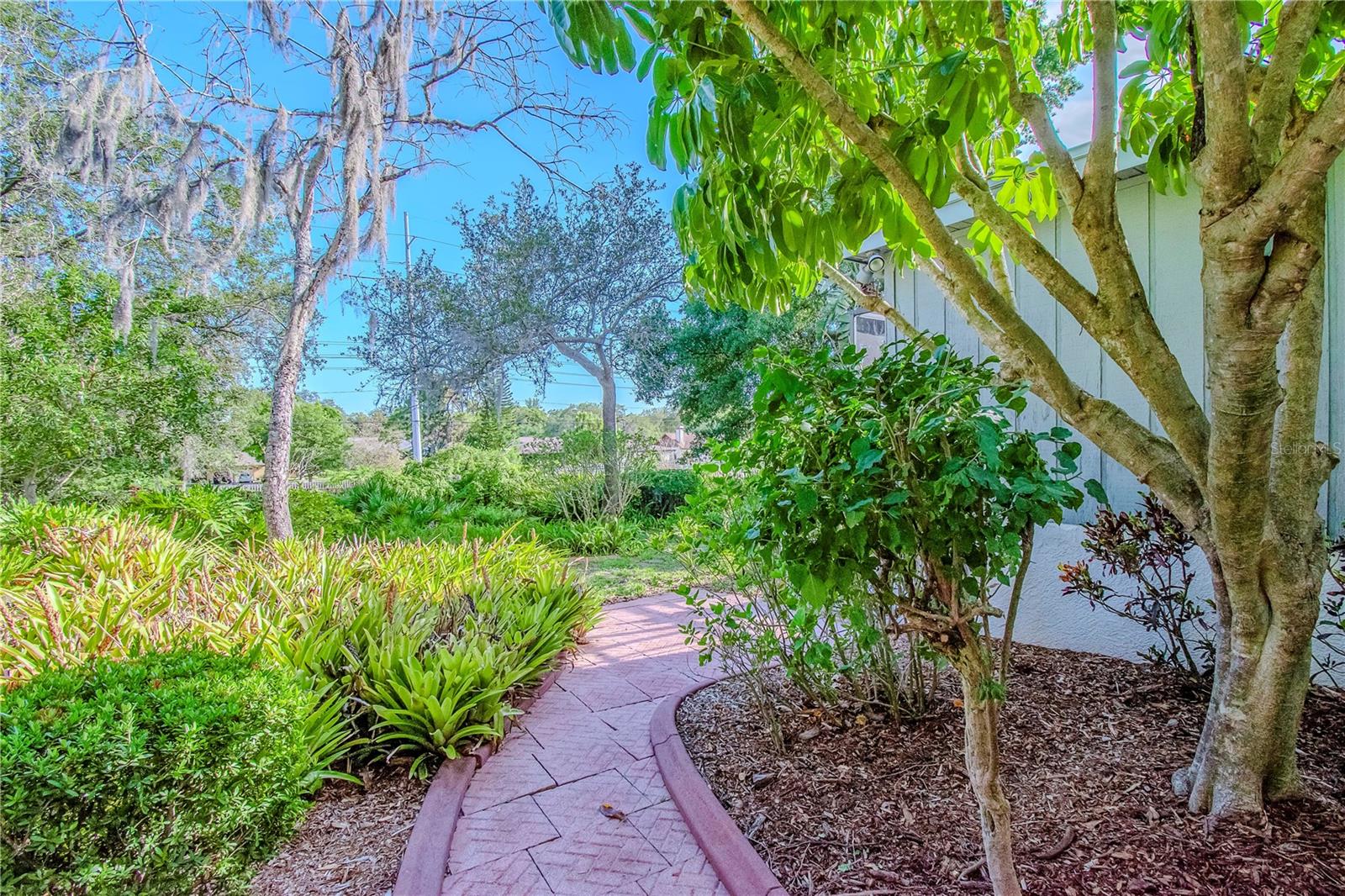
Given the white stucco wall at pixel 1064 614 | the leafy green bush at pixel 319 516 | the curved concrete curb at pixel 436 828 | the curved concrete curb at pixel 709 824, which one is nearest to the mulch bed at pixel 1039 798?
the curved concrete curb at pixel 709 824

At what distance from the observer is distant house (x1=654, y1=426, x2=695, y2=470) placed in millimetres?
11367

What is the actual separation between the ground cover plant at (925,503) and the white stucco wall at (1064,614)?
217 centimetres

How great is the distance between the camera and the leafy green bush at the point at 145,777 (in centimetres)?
145

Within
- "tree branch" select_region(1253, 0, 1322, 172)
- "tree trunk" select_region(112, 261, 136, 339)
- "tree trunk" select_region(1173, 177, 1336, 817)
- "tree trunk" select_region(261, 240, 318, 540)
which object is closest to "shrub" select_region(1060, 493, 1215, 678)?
"tree trunk" select_region(1173, 177, 1336, 817)

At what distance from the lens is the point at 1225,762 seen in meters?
1.69

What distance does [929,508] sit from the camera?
1354 millimetres

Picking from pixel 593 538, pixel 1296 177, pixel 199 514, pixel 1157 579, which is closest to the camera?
pixel 1296 177

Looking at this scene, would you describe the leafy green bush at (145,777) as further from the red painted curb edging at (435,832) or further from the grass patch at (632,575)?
the grass patch at (632,575)

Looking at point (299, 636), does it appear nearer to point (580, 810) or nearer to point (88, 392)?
point (580, 810)

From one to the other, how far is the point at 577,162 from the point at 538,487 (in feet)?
18.5

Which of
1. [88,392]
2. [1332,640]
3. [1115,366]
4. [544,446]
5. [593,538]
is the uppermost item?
[88,392]

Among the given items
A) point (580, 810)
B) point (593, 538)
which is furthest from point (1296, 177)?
point (593, 538)

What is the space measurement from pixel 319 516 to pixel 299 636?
5679mm

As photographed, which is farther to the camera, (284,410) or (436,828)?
(284,410)
